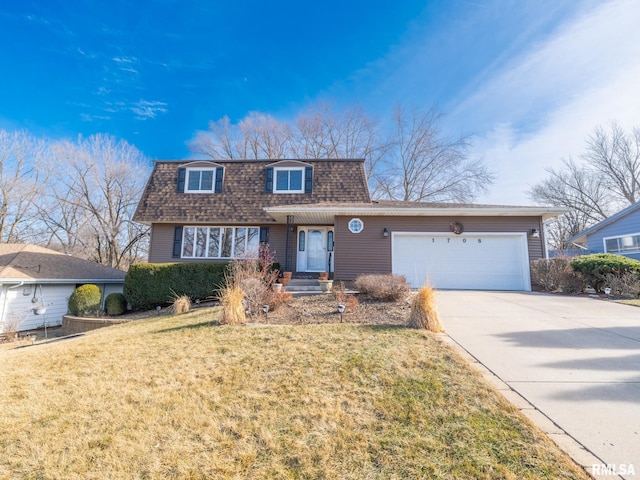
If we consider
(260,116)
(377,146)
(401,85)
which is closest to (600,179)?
(377,146)

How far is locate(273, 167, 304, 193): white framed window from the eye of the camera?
43.3 ft

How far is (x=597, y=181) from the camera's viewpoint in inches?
995

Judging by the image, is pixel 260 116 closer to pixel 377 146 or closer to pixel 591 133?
pixel 377 146

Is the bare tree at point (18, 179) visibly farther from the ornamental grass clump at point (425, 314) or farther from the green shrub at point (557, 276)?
Answer: the green shrub at point (557, 276)

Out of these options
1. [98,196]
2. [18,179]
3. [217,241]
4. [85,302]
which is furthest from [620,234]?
[18,179]

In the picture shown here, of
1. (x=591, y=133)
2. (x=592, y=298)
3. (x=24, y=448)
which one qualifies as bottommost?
(x=24, y=448)

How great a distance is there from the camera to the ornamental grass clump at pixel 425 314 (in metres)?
5.00

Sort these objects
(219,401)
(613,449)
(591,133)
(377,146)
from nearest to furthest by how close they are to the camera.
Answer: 1. (613,449)
2. (219,401)
3. (377,146)
4. (591,133)

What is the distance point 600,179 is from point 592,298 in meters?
24.6

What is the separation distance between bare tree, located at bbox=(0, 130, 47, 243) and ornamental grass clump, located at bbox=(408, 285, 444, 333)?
2534cm

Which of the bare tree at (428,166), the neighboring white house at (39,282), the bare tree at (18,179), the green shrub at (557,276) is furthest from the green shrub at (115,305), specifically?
the bare tree at (428,166)

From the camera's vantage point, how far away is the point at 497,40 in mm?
10555

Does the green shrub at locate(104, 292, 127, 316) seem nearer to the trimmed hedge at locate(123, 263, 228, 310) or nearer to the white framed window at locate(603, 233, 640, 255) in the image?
the trimmed hedge at locate(123, 263, 228, 310)

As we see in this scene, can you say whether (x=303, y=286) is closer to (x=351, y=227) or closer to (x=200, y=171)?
(x=351, y=227)
